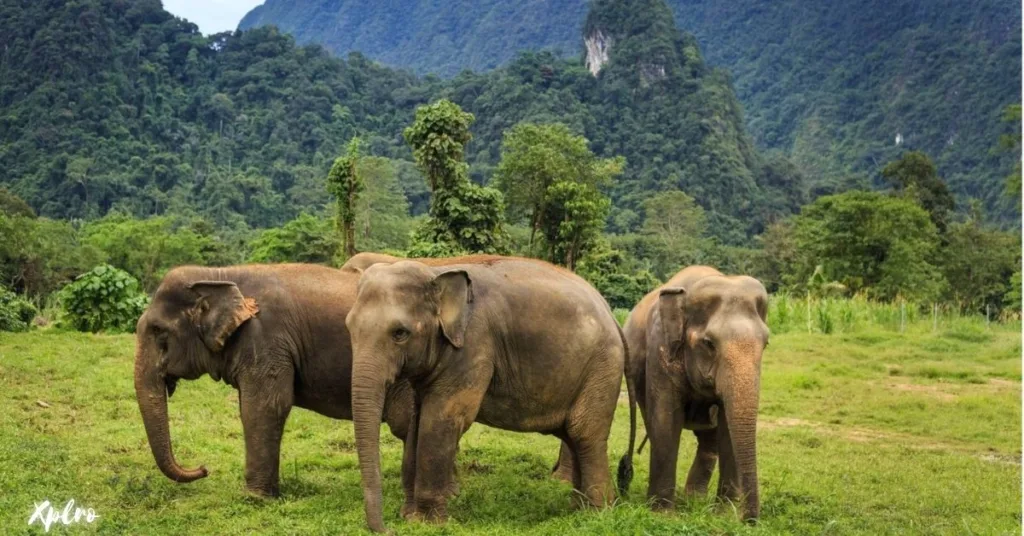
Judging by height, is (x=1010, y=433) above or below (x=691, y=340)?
below

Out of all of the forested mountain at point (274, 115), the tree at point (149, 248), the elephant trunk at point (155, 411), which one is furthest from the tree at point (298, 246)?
the elephant trunk at point (155, 411)

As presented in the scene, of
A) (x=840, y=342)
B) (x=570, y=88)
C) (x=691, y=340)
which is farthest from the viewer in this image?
(x=570, y=88)

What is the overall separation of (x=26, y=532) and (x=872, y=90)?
486ft

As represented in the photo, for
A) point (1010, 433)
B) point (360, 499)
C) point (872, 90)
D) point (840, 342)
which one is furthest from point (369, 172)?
point (872, 90)

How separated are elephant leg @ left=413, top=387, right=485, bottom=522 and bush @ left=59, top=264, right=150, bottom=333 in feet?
40.4

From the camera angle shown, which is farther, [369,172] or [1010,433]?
[369,172]

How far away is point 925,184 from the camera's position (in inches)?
1882

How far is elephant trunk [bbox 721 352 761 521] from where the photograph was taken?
686 centimetres

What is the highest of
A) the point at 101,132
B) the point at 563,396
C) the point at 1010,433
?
the point at 101,132

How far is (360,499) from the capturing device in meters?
7.91

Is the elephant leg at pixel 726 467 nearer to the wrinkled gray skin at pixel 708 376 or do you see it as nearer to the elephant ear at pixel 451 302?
the wrinkled gray skin at pixel 708 376

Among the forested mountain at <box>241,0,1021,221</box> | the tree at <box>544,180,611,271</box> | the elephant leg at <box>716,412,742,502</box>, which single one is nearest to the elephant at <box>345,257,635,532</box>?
the elephant leg at <box>716,412,742,502</box>

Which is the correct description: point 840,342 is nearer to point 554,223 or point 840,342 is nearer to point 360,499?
point 554,223

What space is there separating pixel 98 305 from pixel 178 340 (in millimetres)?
10830
